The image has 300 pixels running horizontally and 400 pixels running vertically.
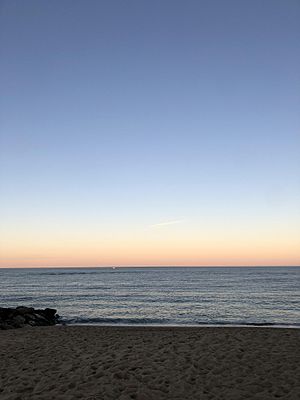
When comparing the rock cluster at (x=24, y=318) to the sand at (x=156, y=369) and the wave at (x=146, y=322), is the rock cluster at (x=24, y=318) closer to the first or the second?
the wave at (x=146, y=322)

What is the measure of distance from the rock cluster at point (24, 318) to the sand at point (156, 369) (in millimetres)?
8183

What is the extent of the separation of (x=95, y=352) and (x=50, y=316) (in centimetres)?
1615

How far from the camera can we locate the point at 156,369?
817cm

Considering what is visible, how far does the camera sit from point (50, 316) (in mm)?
25016

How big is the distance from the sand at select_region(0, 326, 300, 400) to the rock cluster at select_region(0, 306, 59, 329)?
322 inches

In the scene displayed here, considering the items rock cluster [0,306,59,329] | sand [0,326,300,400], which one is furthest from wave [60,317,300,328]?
sand [0,326,300,400]

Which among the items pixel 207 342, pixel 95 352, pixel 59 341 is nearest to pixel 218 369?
pixel 207 342

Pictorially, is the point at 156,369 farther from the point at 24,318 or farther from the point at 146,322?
the point at 24,318

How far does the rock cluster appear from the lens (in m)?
19.4

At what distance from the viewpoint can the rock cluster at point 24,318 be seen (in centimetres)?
1944

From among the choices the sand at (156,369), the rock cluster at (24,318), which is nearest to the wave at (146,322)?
the rock cluster at (24,318)

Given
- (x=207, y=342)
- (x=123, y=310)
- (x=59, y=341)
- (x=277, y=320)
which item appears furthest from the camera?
(x=123, y=310)

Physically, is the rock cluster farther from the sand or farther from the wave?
the sand

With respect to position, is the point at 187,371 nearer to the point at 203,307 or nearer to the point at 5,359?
the point at 5,359
